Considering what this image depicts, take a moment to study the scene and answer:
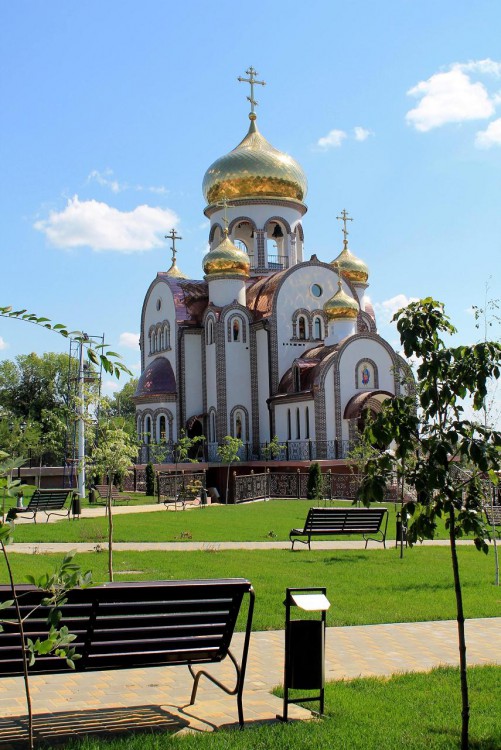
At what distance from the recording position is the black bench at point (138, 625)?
498 cm

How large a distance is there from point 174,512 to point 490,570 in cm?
1258

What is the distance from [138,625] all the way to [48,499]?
1624cm

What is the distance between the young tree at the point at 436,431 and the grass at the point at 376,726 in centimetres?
45

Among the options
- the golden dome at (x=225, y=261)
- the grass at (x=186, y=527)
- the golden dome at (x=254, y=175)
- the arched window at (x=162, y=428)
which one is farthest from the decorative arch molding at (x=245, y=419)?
the grass at (x=186, y=527)

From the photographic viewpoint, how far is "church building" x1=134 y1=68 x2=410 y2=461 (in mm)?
34125

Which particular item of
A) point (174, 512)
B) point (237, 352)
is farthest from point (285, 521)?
point (237, 352)

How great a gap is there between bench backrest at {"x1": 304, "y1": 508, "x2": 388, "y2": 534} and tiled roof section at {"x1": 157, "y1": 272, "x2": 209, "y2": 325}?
24.3m

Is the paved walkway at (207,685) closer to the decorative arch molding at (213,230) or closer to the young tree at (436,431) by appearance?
the young tree at (436,431)

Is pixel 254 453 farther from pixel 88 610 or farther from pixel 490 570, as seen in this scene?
pixel 88 610

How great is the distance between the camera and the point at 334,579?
10.7 meters

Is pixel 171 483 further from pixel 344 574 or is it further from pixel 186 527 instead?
pixel 344 574

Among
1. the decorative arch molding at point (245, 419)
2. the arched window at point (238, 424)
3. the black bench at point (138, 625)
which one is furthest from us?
the arched window at point (238, 424)

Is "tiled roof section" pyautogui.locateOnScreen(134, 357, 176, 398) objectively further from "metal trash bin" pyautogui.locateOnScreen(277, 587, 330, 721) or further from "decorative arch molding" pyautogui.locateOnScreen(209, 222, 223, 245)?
"metal trash bin" pyautogui.locateOnScreen(277, 587, 330, 721)

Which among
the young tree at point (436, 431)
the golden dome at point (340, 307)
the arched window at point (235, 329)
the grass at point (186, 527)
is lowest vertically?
the grass at point (186, 527)
